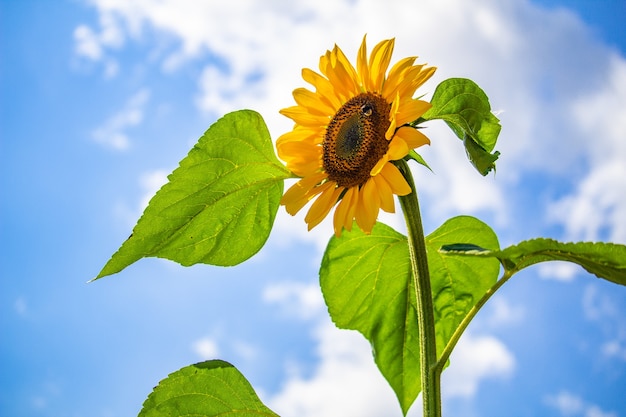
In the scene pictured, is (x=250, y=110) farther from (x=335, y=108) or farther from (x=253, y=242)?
(x=253, y=242)

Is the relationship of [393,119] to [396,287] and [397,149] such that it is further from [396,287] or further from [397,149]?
[396,287]

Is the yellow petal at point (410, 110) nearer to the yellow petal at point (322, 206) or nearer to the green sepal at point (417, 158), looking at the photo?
the green sepal at point (417, 158)

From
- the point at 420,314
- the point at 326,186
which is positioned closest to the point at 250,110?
the point at 326,186

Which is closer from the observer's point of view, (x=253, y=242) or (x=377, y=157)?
(x=377, y=157)

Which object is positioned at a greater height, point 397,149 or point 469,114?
point 469,114

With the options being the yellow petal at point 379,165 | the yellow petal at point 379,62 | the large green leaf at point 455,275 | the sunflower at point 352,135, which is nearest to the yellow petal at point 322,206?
the sunflower at point 352,135

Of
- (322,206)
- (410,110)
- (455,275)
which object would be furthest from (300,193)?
(455,275)
